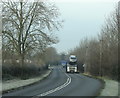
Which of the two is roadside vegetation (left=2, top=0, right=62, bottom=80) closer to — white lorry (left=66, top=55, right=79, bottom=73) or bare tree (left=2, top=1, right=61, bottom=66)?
bare tree (left=2, top=1, right=61, bottom=66)

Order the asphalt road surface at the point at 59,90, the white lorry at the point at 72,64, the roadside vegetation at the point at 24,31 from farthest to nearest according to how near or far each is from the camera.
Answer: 1. the white lorry at the point at 72,64
2. the roadside vegetation at the point at 24,31
3. the asphalt road surface at the point at 59,90

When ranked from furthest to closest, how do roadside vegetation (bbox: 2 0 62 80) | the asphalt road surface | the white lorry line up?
the white lorry → roadside vegetation (bbox: 2 0 62 80) → the asphalt road surface

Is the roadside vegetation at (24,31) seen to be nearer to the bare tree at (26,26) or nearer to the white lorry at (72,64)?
the bare tree at (26,26)

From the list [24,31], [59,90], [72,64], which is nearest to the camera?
[59,90]

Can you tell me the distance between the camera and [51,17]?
51781 millimetres

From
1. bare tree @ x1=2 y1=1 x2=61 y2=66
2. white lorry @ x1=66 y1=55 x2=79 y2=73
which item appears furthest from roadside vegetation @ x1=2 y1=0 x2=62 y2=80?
white lorry @ x1=66 y1=55 x2=79 y2=73

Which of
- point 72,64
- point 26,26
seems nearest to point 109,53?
point 26,26

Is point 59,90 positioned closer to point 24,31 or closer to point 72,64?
point 24,31

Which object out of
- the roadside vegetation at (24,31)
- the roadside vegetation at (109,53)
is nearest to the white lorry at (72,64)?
the roadside vegetation at (109,53)

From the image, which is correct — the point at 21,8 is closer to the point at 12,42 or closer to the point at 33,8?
the point at 33,8

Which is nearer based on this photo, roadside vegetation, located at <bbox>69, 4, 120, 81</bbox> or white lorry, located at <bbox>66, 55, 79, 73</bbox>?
roadside vegetation, located at <bbox>69, 4, 120, 81</bbox>

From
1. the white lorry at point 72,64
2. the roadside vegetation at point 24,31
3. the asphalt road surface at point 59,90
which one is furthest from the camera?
the white lorry at point 72,64

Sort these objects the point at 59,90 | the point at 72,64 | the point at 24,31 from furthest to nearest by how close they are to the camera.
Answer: the point at 72,64 → the point at 24,31 → the point at 59,90

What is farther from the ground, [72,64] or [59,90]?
[72,64]
